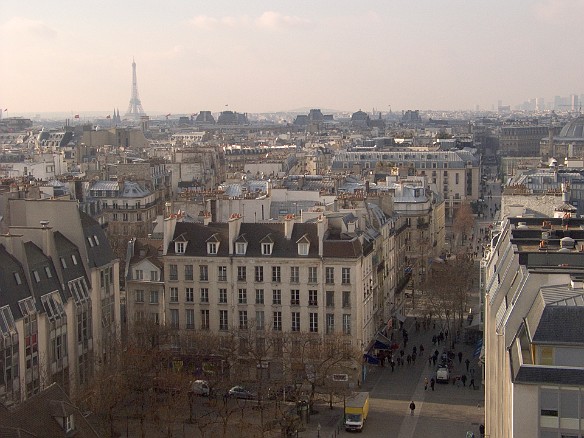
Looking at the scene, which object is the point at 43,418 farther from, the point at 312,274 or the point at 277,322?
the point at 312,274

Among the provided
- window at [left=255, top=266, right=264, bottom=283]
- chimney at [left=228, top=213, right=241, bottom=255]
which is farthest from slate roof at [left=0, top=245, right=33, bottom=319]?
window at [left=255, top=266, right=264, bottom=283]

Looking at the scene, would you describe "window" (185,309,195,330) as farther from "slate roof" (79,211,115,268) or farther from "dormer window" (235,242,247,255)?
"slate roof" (79,211,115,268)

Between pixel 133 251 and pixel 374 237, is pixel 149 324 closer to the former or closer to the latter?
pixel 133 251

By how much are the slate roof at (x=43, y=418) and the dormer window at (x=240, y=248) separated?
61.3 ft

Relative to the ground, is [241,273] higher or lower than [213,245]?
lower

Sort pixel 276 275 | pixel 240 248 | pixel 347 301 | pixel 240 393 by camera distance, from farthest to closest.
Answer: pixel 240 248
pixel 276 275
pixel 347 301
pixel 240 393

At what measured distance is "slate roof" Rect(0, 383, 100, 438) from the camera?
29703mm

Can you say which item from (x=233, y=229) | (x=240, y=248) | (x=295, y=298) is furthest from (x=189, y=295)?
(x=295, y=298)

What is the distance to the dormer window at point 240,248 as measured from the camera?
1977 inches

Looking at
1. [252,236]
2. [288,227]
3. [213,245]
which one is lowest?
[213,245]

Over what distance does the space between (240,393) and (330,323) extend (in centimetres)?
594

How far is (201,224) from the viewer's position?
52.0m

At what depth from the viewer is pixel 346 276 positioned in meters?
49.2

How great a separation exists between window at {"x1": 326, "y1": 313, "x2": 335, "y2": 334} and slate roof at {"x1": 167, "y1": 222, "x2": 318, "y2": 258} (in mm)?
2931
